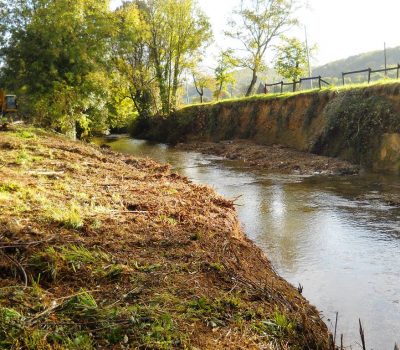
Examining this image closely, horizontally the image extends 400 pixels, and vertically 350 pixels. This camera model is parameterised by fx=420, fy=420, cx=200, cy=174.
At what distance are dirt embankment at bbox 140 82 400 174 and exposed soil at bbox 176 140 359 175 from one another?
86 cm

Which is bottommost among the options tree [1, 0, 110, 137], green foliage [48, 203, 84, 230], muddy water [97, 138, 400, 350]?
muddy water [97, 138, 400, 350]

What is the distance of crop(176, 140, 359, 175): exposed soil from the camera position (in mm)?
19234

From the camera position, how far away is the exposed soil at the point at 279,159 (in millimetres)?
19234

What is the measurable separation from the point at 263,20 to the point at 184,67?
29.3 feet

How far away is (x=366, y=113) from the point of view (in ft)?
66.4

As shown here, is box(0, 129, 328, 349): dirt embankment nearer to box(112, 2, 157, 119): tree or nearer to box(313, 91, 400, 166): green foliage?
box(313, 91, 400, 166): green foliage

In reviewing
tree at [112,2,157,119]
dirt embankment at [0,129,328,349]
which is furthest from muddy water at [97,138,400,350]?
tree at [112,2,157,119]

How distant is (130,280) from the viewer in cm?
505

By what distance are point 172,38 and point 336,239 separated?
3332 cm

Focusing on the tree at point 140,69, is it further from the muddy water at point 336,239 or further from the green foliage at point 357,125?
the muddy water at point 336,239

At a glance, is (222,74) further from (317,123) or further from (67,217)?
(67,217)

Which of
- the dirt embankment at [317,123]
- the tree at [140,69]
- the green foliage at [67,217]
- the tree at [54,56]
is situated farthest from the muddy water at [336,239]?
the tree at [140,69]

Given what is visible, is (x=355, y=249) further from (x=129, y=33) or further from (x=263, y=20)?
(x=263, y=20)

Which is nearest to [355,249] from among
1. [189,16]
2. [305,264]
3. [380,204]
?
[305,264]
